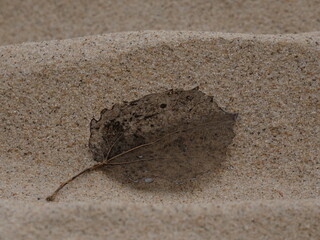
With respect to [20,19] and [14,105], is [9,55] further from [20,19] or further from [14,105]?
[20,19]

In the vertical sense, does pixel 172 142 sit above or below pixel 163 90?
below

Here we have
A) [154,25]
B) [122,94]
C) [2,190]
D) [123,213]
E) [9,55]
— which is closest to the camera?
[123,213]

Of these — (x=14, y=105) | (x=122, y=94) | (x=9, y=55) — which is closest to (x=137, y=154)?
(x=122, y=94)

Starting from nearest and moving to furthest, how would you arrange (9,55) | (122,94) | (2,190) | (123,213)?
(123,213) → (2,190) → (122,94) → (9,55)

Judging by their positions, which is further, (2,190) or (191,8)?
(191,8)

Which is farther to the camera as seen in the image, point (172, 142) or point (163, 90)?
point (163, 90)

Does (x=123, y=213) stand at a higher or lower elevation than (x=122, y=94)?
lower

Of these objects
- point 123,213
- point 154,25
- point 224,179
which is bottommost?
point 123,213
